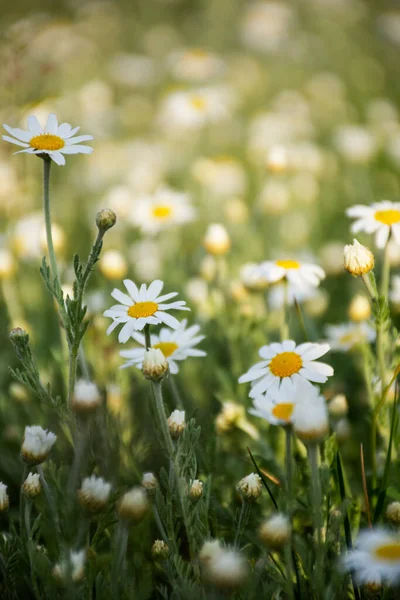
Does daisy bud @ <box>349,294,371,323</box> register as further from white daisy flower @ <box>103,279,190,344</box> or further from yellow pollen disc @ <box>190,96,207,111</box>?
yellow pollen disc @ <box>190,96,207,111</box>

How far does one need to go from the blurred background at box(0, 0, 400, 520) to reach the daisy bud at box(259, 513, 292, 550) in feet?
1.38

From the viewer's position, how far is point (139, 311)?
1.54 metres

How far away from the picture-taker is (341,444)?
1.94 metres

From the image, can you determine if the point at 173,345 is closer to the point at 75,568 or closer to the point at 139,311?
the point at 139,311

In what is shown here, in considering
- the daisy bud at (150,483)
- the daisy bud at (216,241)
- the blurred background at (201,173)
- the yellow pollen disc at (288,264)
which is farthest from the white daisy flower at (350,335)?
the daisy bud at (150,483)

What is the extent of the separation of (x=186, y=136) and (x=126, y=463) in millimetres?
3539

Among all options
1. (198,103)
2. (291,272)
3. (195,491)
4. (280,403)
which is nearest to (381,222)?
(291,272)

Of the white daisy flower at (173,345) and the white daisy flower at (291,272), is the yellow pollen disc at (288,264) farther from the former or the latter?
the white daisy flower at (173,345)

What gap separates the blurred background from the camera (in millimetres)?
2340

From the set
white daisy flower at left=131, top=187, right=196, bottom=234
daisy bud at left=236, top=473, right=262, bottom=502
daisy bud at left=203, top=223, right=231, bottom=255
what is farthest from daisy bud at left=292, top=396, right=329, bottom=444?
white daisy flower at left=131, top=187, right=196, bottom=234

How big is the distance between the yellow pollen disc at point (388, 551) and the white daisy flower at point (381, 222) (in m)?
0.89

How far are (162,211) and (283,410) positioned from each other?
1.48 meters

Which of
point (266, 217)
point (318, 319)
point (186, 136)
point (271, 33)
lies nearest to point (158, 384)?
point (318, 319)

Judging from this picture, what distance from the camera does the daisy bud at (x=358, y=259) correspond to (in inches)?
60.0
